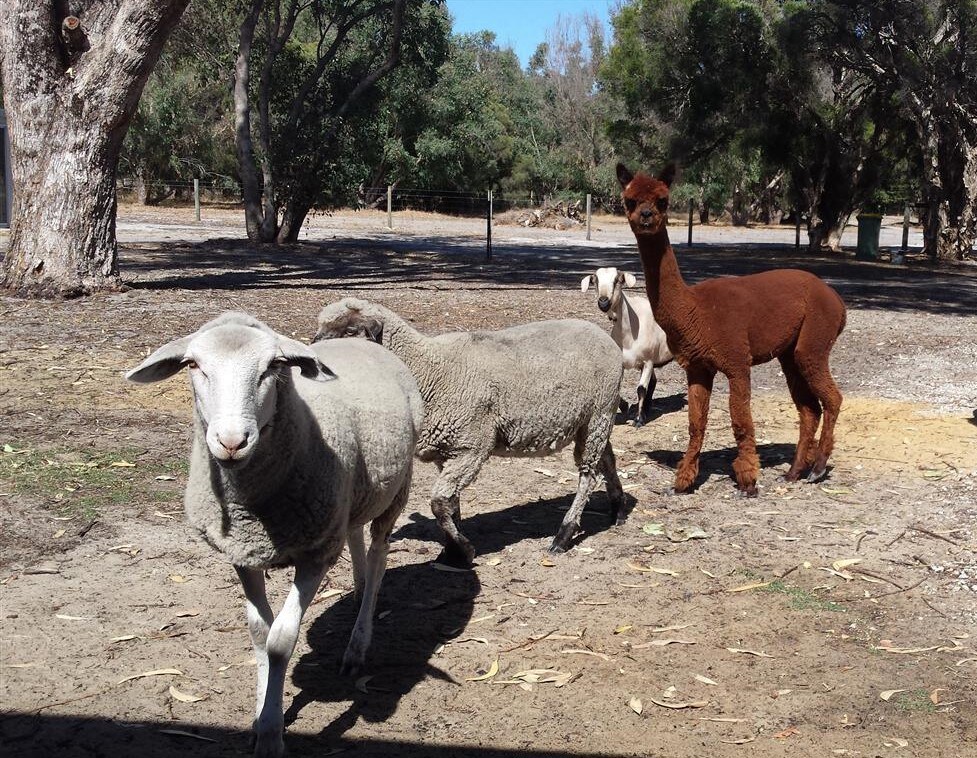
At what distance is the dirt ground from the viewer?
4.45 meters

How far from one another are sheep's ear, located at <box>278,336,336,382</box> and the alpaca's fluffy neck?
13.8ft

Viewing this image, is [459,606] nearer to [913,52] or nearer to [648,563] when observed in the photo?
[648,563]

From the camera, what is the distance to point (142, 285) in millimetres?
16469

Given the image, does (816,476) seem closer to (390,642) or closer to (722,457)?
(722,457)

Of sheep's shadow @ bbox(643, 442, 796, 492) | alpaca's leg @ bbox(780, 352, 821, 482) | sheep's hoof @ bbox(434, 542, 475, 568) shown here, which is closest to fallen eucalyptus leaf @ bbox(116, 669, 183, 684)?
sheep's hoof @ bbox(434, 542, 475, 568)

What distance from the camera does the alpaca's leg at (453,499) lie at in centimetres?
613

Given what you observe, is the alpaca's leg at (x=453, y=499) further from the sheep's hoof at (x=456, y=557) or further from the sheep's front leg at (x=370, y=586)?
the sheep's front leg at (x=370, y=586)

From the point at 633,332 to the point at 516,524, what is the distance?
11.5 feet

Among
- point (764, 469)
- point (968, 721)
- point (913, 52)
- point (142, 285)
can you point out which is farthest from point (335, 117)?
point (968, 721)

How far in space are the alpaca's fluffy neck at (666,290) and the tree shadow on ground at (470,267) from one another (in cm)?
1062

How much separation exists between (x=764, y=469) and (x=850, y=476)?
2.21 feet

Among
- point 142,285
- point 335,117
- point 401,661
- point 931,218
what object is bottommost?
point 401,661

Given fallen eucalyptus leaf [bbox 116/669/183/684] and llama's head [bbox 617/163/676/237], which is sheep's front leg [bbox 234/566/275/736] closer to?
fallen eucalyptus leaf [bbox 116/669/183/684]

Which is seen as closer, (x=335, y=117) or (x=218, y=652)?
(x=218, y=652)
